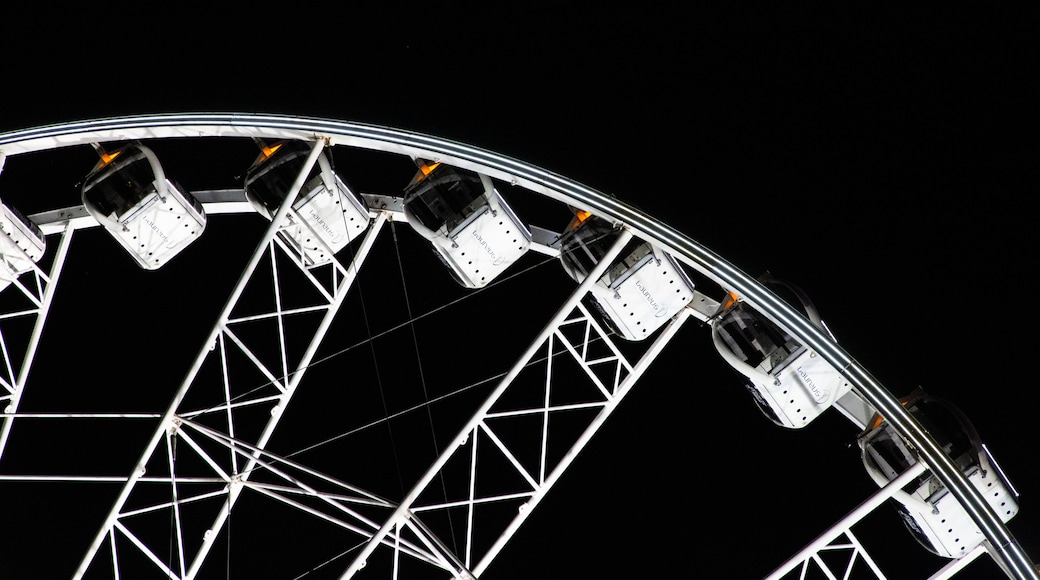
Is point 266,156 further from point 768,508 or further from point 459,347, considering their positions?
point 768,508

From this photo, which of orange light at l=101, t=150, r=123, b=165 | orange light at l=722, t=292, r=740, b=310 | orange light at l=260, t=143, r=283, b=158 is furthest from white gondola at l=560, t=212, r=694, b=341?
orange light at l=101, t=150, r=123, b=165

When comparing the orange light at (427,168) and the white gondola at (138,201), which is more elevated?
the white gondola at (138,201)

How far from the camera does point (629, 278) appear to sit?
28.7 ft

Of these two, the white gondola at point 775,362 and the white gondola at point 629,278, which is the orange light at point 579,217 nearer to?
the white gondola at point 629,278

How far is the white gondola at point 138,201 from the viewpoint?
28.5ft

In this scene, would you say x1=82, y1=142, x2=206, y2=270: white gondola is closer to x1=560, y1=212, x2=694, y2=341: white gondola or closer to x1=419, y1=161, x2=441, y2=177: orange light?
x1=419, y1=161, x2=441, y2=177: orange light

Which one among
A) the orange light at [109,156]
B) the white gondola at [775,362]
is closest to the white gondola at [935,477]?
the white gondola at [775,362]

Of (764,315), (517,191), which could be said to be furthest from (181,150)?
→ (764,315)

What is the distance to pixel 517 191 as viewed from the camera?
39.0ft

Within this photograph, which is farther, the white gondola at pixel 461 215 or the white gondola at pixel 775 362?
the white gondola at pixel 775 362

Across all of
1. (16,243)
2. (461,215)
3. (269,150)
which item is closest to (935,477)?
(461,215)

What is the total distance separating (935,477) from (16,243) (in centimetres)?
806

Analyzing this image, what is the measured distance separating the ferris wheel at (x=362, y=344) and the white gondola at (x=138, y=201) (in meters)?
0.02

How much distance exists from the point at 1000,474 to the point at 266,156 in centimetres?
670
